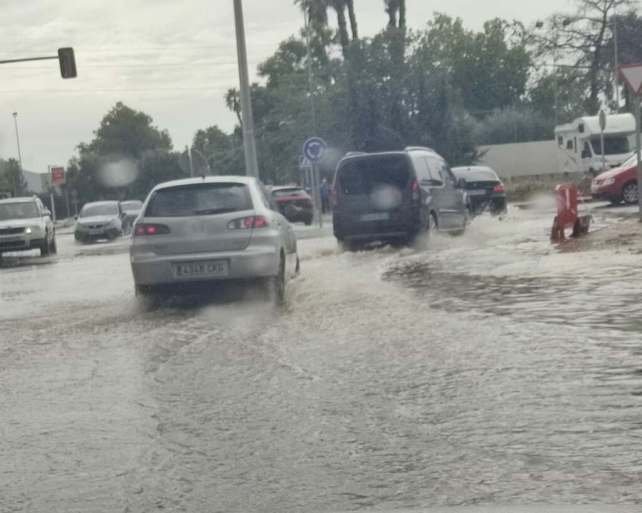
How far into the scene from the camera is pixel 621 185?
112 feet

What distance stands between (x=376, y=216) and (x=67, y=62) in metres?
15.9

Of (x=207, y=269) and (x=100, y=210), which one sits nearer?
(x=207, y=269)

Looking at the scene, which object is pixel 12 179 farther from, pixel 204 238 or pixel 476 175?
pixel 204 238

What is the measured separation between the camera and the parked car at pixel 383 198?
75.9 ft

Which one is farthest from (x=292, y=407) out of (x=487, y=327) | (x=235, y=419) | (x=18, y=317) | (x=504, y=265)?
(x=504, y=265)

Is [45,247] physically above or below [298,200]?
below

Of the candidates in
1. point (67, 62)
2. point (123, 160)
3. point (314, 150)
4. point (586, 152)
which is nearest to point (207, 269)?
point (314, 150)

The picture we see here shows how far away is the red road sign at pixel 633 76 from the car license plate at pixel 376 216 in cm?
490

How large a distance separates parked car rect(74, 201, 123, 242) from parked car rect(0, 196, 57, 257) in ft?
30.5

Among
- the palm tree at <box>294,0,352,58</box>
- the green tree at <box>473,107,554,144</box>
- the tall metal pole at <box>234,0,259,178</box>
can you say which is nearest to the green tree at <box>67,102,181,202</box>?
the green tree at <box>473,107,554,144</box>

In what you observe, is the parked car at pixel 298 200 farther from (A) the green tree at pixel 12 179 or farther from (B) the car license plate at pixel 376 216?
(A) the green tree at pixel 12 179

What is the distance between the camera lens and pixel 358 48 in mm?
62344

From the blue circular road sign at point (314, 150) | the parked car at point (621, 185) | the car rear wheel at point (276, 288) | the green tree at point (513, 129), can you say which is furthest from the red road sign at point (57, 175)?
the car rear wheel at point (276, 288)

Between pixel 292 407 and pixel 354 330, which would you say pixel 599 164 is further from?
pixel 292 407
